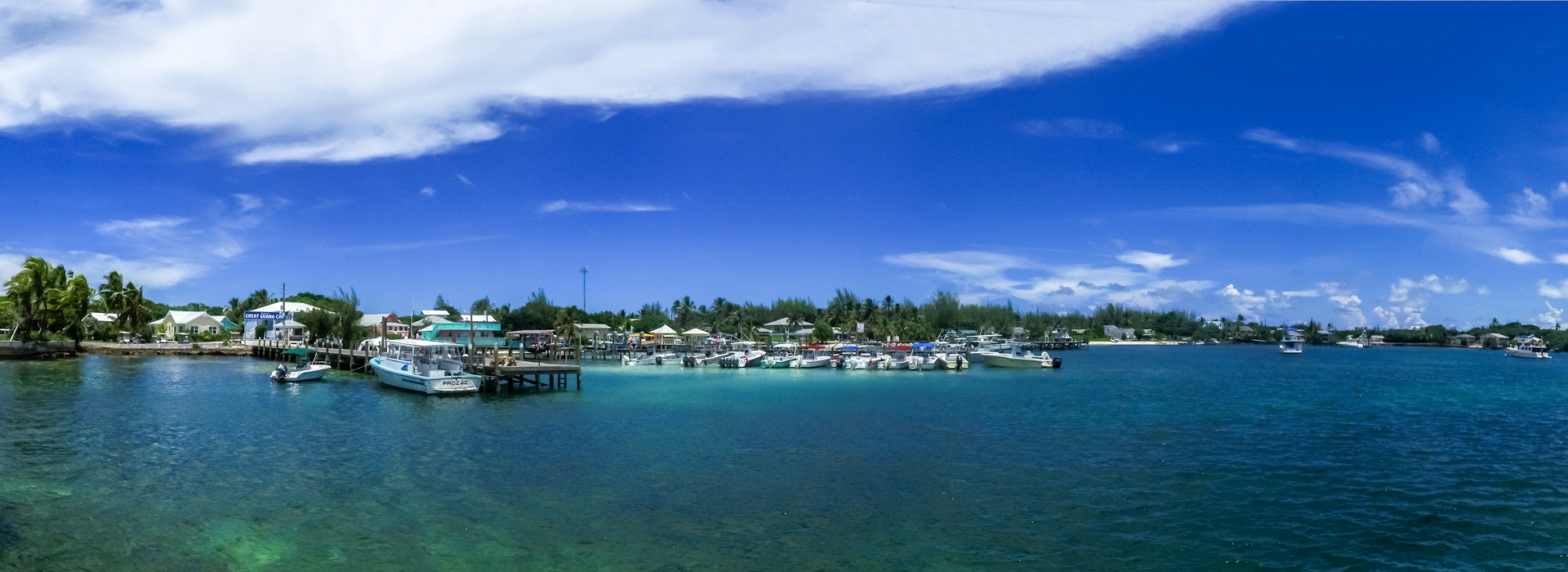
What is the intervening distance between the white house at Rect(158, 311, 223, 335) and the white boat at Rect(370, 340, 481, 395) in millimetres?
67808

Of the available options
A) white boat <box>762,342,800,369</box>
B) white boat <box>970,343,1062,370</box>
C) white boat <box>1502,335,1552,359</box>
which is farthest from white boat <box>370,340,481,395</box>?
white boat <box>1502,335,1552,359</box>

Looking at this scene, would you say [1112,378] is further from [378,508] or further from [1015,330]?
[1015,330]

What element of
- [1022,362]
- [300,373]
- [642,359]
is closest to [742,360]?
[642,359]

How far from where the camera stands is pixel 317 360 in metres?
62.0

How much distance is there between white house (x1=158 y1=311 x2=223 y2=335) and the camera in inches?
3784

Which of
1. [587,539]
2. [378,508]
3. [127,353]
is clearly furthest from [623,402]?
[127,353]

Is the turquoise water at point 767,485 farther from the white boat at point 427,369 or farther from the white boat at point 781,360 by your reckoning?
the white boat at point 781,360

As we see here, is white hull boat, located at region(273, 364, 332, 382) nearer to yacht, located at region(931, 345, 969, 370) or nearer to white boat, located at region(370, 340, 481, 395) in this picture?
white boat, located at region(370, 340, 481, 395)

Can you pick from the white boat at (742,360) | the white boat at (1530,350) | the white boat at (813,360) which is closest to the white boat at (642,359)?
the white boat at (742,360)

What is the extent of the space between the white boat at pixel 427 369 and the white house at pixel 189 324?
67808 millimetres

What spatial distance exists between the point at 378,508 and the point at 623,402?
2275cm

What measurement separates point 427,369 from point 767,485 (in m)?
28.6

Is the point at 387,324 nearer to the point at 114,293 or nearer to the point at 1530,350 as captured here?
the point at 114,293

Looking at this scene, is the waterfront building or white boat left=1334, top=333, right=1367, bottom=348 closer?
the waterfront building
